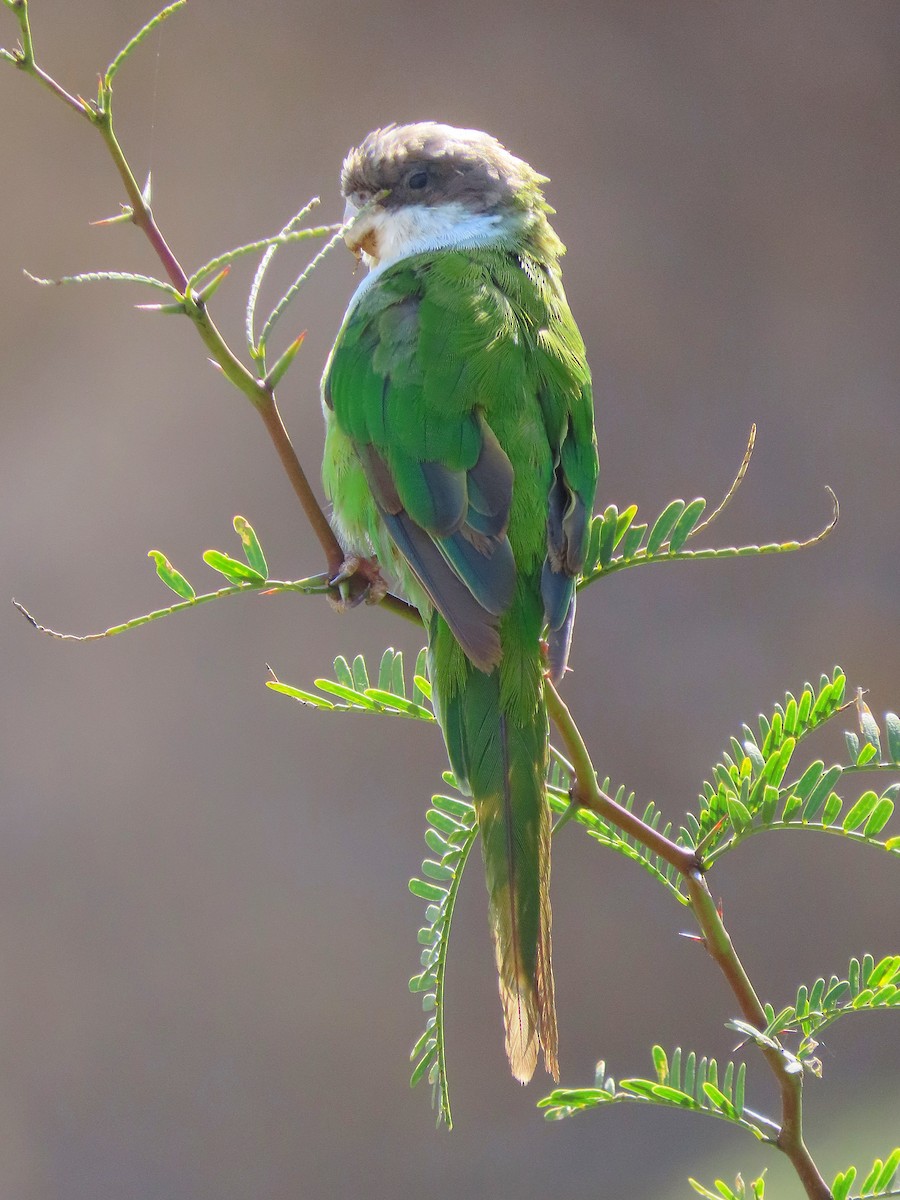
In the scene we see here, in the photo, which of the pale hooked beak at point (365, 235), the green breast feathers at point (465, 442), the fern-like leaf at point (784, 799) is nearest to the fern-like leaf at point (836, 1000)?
the fern-like leaf at point (784, 799)

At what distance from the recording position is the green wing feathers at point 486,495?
3.86 ft

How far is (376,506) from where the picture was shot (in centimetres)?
159

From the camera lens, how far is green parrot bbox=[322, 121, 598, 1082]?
1.16 meters

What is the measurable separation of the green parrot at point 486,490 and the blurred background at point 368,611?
2.45 meters

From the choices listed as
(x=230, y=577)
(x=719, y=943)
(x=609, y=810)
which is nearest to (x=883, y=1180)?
(x=719, y=943)

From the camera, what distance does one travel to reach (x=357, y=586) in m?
1.46

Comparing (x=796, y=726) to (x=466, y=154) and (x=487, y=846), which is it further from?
(x=466, y=154)

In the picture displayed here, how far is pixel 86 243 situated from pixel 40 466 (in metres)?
0.83

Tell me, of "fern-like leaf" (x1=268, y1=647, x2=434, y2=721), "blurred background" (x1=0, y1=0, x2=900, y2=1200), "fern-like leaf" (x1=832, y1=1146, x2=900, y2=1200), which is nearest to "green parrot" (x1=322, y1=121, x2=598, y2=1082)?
"fern-like leaf" (x1=268, y1=647, x2=434, y2=721)

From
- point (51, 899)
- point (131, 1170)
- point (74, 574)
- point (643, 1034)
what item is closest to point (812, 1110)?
point (643, 1034)

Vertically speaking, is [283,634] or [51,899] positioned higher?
[283,634]

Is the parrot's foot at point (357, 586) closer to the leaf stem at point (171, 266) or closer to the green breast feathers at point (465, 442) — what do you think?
the green breast feathers at point (465, 442)

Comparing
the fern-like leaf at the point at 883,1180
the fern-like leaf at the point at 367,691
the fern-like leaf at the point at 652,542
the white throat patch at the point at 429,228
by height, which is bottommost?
the fern-like leaf at the point at 883,1180

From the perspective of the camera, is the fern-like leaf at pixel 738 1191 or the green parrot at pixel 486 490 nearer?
the fern-like leaf at pixel 738 1191
